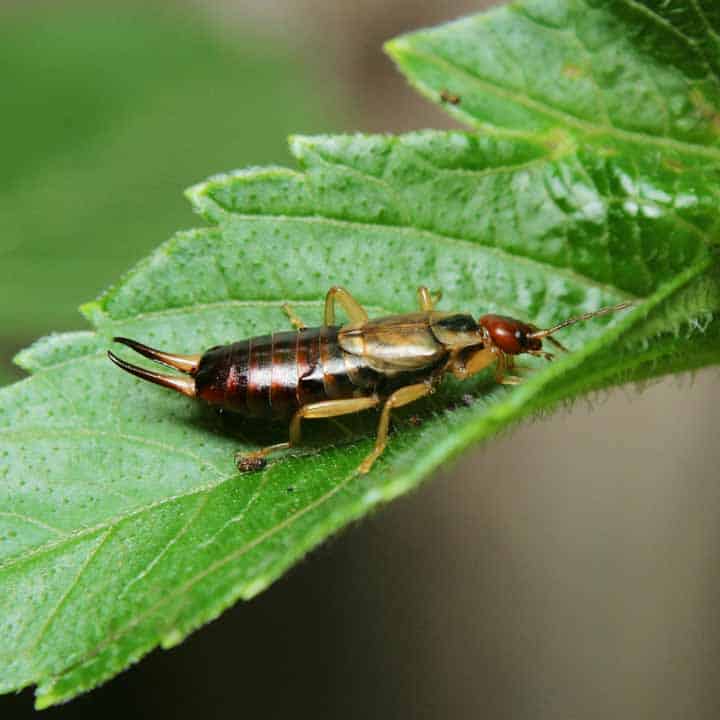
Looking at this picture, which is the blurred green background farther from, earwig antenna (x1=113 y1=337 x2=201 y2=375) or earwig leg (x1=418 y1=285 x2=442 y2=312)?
earwig leg (x1=418 y1=285 x2=442 y2=312)

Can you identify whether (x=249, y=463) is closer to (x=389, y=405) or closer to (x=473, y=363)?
(x=389, y=405)

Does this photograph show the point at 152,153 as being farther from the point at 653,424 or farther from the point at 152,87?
the point at 653,424

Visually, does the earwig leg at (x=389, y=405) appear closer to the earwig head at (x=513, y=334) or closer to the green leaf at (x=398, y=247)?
the green leaf at (x=398, y=247)

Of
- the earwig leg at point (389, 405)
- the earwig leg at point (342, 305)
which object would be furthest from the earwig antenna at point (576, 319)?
the earwig leg at point (342, 305)

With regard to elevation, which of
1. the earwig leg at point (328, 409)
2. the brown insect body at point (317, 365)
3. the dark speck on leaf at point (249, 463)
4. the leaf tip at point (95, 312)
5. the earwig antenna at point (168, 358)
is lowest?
the dark speck on leaf at point (249, 463)

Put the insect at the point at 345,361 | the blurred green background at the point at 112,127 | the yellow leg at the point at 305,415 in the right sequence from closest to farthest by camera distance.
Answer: the yellow leg at the point at 305,415, the insect at the point at 345,361, the blurred green background at the point at 112,127
